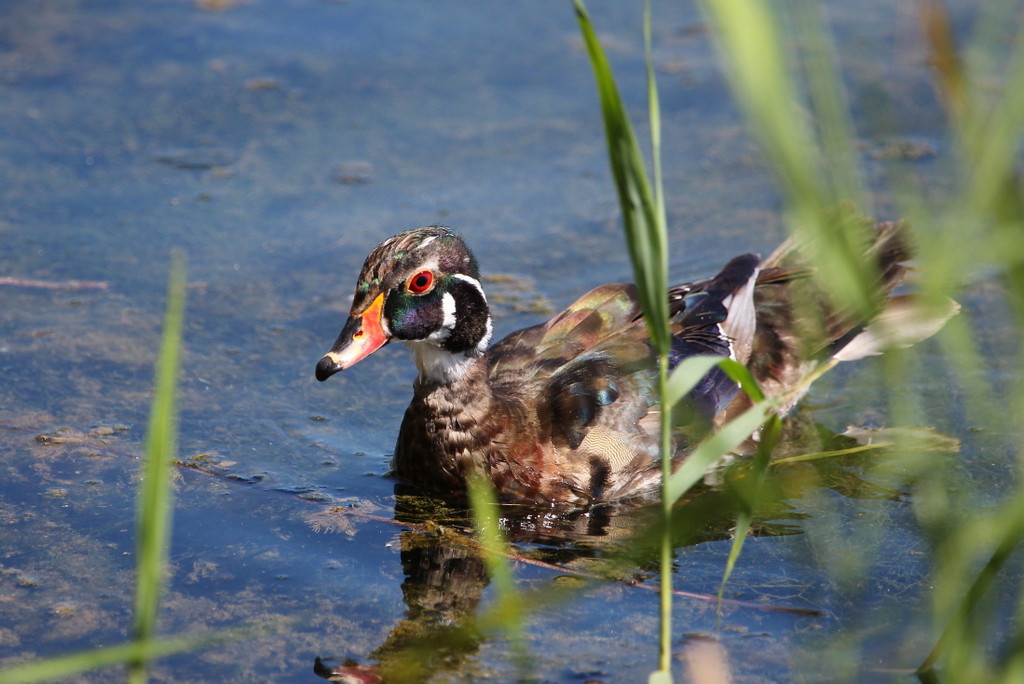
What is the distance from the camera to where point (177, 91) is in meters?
9.77

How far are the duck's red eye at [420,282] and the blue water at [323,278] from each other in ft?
3.42

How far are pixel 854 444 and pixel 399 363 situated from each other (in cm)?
263

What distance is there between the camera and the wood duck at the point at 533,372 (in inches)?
235

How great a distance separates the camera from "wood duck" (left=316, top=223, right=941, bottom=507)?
19.6 feet

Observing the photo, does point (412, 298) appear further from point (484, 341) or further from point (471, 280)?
point (484, 341)

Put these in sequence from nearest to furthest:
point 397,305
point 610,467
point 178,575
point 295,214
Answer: point 178,575
point 397,305
point 610,467
point 295,214

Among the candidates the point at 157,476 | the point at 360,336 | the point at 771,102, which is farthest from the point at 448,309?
the point at 771,102

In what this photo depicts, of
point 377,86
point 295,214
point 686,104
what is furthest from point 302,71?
point 686,104

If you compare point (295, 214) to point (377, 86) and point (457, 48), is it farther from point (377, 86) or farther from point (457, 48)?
point (457, 48)

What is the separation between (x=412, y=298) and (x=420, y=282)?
83mm

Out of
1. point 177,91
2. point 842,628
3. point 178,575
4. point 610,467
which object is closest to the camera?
point 842,628

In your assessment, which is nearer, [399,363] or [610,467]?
[610,467]

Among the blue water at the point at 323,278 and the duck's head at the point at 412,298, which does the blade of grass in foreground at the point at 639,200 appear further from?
the duck's head at the point at 412,298

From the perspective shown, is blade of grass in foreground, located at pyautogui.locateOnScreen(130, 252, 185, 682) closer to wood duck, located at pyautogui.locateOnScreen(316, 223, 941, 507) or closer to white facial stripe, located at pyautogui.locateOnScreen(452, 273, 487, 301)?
wood duck, located at pyautogui.locateOnScreen(316, 223, 941, 507)
